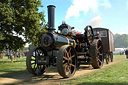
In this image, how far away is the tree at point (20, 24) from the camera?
12969 millimetres

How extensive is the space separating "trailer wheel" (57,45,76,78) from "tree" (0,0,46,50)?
7553mm

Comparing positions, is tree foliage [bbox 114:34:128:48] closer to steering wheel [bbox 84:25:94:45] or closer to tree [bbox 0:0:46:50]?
tree [bbox 0:0:46:50]

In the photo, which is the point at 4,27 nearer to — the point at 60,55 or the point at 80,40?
the point at 80,40

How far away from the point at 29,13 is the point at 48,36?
7667 millimetres

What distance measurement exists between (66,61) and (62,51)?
2.52 ft

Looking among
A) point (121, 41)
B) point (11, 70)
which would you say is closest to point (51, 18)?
Result: point (11, 70)

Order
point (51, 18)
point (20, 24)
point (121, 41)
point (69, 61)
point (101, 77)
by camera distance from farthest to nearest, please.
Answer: point (121, 41)
point (20, 24)
point (51, 18)
point (69, 61)
point (101, 77)

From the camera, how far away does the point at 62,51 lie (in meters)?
5.74

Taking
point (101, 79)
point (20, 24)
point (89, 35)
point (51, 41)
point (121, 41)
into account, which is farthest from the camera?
point (121, 41)

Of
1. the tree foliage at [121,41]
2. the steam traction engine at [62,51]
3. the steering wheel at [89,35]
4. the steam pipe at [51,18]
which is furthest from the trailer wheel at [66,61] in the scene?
the tree foliage at [121,41]

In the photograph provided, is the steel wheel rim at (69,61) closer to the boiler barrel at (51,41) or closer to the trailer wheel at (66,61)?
the trailer wheel at (66,61)

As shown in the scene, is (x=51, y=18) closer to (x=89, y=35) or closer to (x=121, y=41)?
(x=89, y=35)

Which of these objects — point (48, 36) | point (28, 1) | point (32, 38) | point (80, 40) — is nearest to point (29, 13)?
point (28, 1)

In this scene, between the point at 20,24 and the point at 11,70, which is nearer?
the point at 11,70
